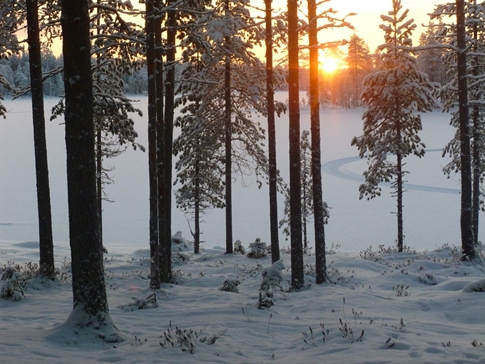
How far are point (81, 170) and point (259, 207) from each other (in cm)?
3424

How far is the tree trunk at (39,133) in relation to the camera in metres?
12.7

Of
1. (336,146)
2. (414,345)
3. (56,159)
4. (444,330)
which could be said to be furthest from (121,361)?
(336,146)

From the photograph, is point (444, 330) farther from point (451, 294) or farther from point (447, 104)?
point (447, 104)

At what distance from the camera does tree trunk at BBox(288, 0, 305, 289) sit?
12.2 meters

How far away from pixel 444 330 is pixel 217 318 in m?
4.12

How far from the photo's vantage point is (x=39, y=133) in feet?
41.8

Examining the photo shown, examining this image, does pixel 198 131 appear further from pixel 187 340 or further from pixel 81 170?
pixel 187 340

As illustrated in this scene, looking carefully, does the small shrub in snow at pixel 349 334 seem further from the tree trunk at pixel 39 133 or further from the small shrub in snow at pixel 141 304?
the tree trunk at pixel 39 133

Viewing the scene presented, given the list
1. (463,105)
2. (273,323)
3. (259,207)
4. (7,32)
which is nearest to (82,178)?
(273,323)

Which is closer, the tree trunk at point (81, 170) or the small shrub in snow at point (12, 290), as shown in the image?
the tree trunk at point (81, 170)

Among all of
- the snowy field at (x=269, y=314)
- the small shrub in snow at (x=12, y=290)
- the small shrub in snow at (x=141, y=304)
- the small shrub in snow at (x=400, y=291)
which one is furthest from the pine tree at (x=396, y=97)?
the small shrub in snow at (x=12, y=290)

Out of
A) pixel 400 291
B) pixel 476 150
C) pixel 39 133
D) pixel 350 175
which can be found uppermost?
pixel 39 133

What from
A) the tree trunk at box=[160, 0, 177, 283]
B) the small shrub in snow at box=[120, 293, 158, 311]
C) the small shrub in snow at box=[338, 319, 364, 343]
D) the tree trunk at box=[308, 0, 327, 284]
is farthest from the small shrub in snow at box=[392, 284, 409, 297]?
the tree trunk at box=[160, 0, 177, 283]

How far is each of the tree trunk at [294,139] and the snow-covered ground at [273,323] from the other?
0.87 meters
